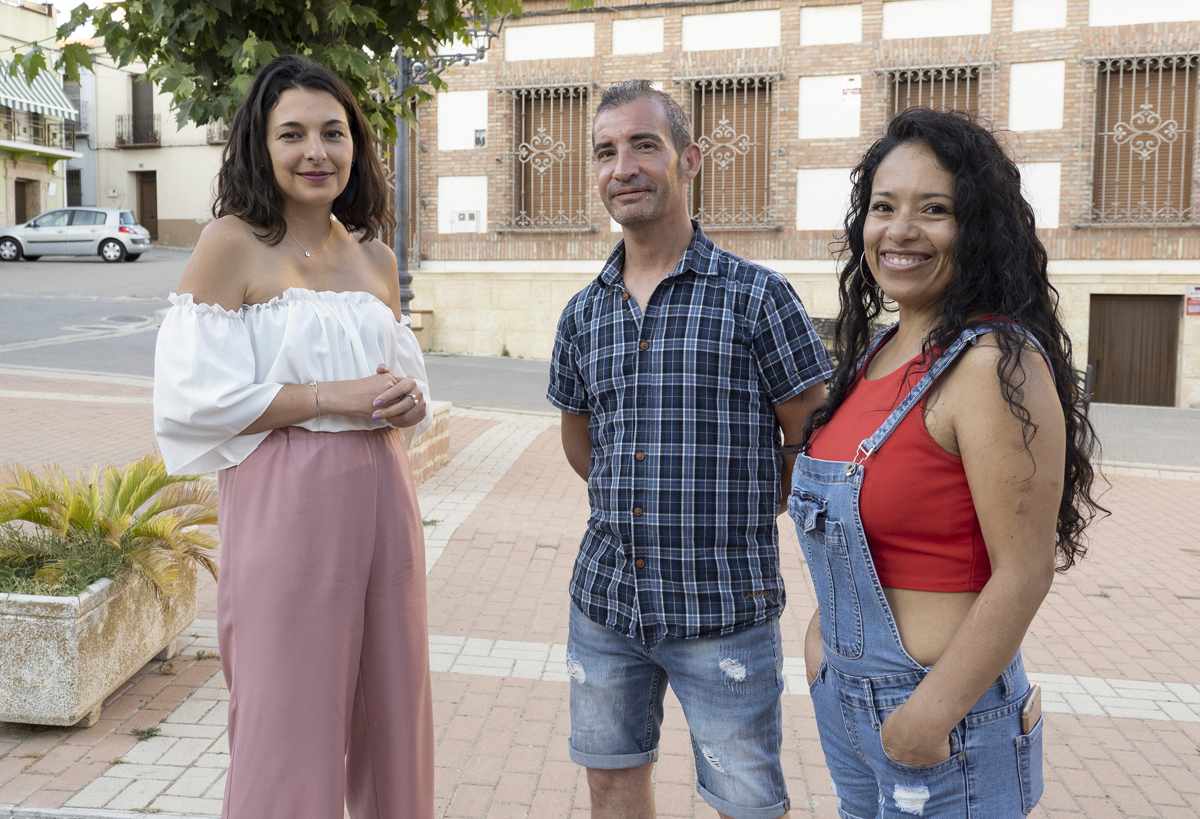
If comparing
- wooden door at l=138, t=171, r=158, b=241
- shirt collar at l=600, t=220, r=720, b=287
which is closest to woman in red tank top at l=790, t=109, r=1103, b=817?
shirt collar at l=600, t=220, r=720, b=287

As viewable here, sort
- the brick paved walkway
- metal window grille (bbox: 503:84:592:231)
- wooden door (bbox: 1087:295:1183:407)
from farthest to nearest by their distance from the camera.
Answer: metal window grille (bbox: 503:84:592:231) → wooden door (bbox: 1087:295:1183:407) → the brick paved walkway

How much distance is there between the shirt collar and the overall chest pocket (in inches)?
27.1

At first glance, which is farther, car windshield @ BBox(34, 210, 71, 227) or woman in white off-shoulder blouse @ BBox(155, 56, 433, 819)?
car windshield @ BBox(34, 210, 71, 227)

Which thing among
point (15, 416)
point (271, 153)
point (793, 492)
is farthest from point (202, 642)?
point (15, 416)

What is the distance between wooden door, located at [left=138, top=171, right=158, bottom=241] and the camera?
1665 inches

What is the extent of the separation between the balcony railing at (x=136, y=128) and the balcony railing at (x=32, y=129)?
7.29ft

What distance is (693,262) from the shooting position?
8.64 feet

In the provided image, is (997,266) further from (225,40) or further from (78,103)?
(78,103)

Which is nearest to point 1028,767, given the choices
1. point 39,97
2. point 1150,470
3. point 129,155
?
point 1150,470

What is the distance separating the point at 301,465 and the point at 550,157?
52.2ft

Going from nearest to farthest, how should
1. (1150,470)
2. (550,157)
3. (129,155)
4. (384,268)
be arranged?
(384,268), (1150,470), (550,157), (129,155)

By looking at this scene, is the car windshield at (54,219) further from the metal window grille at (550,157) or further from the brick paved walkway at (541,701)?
the brick paved walkway at (541,701)

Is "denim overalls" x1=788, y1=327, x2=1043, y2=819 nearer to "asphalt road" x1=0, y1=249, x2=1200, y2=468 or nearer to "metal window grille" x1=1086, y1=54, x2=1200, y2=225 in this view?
"asphalt road" x1=0, y1=249, x2=1200, y2=468

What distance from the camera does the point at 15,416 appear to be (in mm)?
10656
